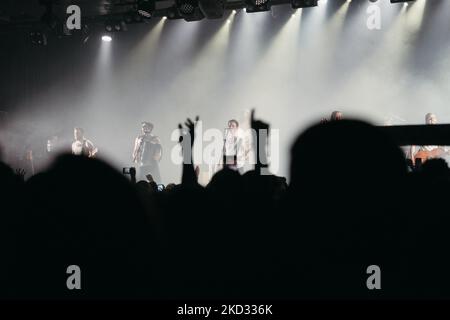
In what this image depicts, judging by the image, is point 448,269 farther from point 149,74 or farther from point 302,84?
point 149,74

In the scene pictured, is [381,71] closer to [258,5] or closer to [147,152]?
[258,5]

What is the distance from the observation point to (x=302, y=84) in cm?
901

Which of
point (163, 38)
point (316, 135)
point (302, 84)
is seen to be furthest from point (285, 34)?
point (316, 135)

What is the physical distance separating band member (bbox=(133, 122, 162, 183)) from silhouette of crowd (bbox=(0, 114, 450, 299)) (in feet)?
26.8

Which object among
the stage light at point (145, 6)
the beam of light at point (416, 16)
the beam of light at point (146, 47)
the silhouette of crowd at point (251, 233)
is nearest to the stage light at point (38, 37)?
the beam of light at point (146, 47)

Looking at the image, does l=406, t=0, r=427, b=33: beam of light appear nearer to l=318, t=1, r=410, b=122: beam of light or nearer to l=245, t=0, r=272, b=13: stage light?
l=318, t=1, r=410, b=122: beam of light

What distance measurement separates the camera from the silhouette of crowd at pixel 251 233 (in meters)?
1.02

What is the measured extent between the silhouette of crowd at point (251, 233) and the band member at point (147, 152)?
817cm

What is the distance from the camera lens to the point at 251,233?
3.56ft

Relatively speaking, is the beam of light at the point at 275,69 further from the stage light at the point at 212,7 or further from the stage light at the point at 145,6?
the stage light at the point at 145,6

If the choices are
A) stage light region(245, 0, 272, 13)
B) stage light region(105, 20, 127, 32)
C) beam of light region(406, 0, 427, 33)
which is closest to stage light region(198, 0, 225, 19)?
stage light region(245, 0, 272, 13)

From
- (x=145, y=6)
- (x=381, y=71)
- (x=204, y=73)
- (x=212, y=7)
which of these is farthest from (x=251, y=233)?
(x=204, y=73)

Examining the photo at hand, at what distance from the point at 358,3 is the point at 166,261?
8.56 meters

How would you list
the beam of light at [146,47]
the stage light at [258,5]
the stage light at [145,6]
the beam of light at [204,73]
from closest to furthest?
→ the stage light at [145,6] → the stage light at [258,5] → the beam of light at [204,73] → the beam of light at [146,47]
